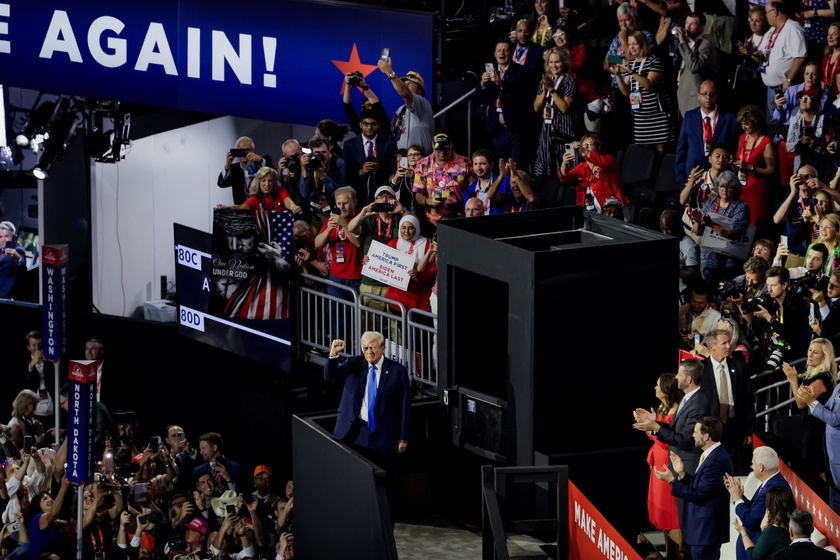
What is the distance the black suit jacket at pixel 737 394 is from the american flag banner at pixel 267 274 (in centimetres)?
507

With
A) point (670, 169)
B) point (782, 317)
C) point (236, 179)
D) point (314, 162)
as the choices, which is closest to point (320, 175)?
point (314, 162)

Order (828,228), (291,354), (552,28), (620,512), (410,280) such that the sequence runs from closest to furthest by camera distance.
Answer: (620,512), (828,228), (410,280), (291,354), (552,28)

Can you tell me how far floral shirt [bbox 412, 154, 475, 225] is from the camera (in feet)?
45.5

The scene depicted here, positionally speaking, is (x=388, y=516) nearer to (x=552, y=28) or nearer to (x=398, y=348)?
(x=398, y=348)

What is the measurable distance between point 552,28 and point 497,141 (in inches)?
49.2

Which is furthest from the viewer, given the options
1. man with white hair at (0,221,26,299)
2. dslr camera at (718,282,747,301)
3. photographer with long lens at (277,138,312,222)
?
man with white hair at (0,221,26,299)

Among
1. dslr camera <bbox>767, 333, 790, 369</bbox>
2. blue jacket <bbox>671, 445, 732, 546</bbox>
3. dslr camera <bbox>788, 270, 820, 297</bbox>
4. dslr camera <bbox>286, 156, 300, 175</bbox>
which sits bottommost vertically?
blue jacket <bbox>671, 445, 732, 546</bbox>

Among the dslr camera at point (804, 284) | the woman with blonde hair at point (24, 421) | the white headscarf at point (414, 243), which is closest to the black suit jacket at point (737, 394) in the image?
the dslr camera at point (804, 284)

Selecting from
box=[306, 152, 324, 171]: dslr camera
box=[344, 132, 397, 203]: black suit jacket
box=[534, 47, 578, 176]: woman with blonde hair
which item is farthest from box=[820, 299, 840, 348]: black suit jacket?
box=[306, 152, 324, 171]: dslr camera

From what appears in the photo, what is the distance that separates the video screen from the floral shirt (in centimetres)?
128

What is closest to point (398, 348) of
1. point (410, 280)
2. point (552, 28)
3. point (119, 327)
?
point (410, 280)

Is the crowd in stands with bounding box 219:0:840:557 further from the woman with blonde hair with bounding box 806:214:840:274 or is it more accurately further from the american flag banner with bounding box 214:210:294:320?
the american flag banner with bounding box 214:210:294:320

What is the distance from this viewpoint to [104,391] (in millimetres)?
18422

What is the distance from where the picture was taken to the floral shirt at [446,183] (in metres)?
13.9
